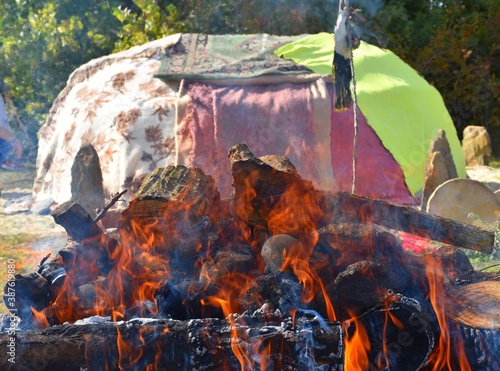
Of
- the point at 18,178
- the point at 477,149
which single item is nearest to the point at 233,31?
the point at 18,178

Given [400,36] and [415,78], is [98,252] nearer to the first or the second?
[415,78]

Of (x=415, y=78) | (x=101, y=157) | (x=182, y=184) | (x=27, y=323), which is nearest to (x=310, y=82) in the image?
(x=415, y=78)

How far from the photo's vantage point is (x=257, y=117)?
7.08 m

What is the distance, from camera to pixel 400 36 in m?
12.3

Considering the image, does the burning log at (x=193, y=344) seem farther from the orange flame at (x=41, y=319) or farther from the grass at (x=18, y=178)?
the grass at (x=18, y=178)

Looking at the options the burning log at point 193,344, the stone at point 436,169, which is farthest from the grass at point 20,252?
the stone at point 436,169

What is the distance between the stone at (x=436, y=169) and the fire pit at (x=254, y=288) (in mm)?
3344

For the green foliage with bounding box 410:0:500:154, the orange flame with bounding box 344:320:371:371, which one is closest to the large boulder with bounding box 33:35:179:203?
the orange flame with bounding box 344:320:371:371

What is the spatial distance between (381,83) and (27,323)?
17.5ft

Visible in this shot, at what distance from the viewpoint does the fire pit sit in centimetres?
266

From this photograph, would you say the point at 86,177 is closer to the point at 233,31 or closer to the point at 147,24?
the point at 147,24

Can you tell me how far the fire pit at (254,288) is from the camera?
2664 mm

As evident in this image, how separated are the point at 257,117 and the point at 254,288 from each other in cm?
436

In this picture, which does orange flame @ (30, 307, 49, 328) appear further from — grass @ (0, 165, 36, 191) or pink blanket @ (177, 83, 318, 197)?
grass @ (0, 165, 36, 191)
